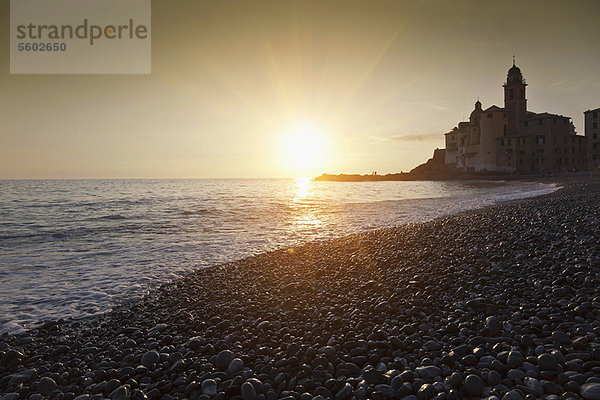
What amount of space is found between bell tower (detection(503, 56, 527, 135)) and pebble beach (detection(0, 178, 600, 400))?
333 ft

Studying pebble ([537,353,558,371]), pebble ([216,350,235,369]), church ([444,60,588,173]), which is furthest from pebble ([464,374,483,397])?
church ([444,60,588,173])

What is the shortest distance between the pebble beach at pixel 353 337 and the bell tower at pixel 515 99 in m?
102

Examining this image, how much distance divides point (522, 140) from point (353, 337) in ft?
342

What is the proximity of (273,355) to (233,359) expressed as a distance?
23.4 inches

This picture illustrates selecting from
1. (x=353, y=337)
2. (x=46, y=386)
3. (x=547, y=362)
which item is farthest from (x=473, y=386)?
(x=46, y=386)

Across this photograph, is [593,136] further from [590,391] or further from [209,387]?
[209,387]

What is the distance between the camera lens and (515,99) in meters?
90.6

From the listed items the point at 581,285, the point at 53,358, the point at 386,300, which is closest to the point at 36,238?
the point at 53,358

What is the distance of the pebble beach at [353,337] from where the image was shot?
3871 millimetres

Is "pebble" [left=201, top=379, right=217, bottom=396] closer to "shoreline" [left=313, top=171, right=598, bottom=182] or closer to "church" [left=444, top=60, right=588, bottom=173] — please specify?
"shoreline" [left=313, top=171, right=598, bottom=182]

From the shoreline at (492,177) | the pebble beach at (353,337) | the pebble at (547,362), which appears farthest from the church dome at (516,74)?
the pebble at (547,362)

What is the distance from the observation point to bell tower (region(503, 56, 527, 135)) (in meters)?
90.6

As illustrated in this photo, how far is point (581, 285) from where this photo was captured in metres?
5.91

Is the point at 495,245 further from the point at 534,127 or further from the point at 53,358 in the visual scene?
the point at 534,127
